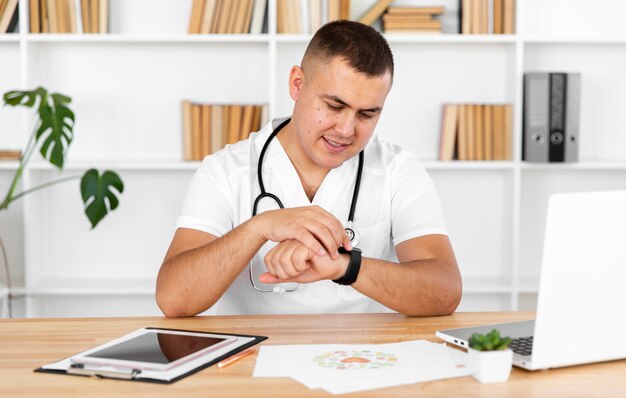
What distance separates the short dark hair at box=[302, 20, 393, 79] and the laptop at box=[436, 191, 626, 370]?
79 cm

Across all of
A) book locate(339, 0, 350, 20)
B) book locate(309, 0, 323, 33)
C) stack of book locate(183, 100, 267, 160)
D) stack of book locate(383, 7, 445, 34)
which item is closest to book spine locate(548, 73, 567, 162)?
stack of book locate(383, 7, 445, 34)

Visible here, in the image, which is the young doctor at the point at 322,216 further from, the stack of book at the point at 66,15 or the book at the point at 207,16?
the stack of book at the point at 66,15

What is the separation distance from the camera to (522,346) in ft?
4.48

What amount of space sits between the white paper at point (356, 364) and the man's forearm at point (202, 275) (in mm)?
340

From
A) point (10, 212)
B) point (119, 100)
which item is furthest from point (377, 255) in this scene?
point (10, 212)

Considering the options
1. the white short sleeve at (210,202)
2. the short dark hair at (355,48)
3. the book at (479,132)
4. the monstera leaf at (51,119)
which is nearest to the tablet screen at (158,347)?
the white short sleeve at (210,202)

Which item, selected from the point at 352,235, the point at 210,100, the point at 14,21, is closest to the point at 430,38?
the point at 210,100

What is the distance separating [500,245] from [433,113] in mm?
620

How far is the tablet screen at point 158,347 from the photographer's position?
1.30 meters

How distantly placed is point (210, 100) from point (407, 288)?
6.18ft

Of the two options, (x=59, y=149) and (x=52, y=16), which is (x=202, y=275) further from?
(x=52, y=16)

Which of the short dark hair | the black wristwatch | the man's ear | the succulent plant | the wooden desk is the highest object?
the short dark hair

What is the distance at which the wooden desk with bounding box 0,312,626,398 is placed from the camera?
117 cm

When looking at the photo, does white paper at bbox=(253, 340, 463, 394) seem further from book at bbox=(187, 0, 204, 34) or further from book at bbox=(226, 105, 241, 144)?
book at bbox=(187, 0, 204, 34)
